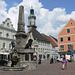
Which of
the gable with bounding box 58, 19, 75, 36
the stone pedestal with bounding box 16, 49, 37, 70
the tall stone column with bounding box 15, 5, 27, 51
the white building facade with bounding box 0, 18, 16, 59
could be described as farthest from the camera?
the gable with bounding box 58, 19, 75, 36

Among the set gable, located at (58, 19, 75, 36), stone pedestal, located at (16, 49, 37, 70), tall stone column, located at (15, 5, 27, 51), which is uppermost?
gable, located at (58, 19, 75, 36)

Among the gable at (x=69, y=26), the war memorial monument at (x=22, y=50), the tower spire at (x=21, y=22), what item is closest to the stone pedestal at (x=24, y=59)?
the war memorial monument at (x=22, y=50)

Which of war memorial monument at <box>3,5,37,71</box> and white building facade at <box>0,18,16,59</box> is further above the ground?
white building facade at <box>0,18,16,59</box>

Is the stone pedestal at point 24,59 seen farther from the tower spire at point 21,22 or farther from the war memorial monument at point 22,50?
the tower spire at point 21,22

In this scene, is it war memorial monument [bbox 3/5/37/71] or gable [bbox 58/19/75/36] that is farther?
gable [bbox 58/19/75/36]

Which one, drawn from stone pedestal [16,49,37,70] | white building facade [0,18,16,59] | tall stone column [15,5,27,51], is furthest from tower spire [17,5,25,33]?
white building facade [0,18,16,59]

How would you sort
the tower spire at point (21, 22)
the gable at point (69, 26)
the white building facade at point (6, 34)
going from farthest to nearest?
the gable at point (69, 26)
the white building facade at point (6, 34)
the tower spire at point (21, 22)

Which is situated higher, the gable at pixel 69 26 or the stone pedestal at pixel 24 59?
the gable at pixel 69 26

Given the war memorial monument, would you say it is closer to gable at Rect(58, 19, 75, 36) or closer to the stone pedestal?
the stone pedestal

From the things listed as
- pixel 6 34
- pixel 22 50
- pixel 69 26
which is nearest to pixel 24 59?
pixel 22 50

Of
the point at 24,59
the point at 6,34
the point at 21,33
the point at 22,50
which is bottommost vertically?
the point at 24,59

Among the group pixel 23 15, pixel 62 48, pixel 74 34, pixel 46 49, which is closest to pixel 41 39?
pixel 46 49

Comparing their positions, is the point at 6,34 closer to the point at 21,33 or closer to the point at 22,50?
the point at 21,33

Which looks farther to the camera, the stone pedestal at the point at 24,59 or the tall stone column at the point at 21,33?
the tall stone column at the point at 21,33
